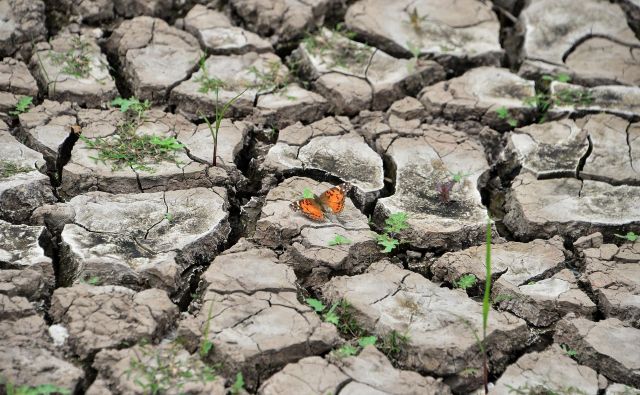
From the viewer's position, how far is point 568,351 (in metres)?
3.11

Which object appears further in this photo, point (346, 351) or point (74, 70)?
point (74, 70)

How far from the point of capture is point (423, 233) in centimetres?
354

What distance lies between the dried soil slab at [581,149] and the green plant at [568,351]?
1.14m

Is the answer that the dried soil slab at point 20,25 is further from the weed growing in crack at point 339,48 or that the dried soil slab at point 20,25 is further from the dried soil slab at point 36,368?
the dried soil slab at point 36,368

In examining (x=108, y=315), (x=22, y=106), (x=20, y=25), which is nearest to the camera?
(x=108, y=315)

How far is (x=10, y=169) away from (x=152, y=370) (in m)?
1.42

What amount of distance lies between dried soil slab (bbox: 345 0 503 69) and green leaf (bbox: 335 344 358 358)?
2.28 m

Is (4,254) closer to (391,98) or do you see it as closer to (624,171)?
(391,98)

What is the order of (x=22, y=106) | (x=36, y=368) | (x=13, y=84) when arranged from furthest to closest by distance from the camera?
(x=13, y=84), (x=22, y=106), (x=36, y=368)

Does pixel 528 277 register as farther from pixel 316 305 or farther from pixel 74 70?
pixel 74 70

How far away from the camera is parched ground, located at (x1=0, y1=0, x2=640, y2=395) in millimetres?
2918

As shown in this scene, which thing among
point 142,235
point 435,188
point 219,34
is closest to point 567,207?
point 435,188

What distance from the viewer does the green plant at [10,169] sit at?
3.52 meters

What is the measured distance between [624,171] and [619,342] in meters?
1.28
